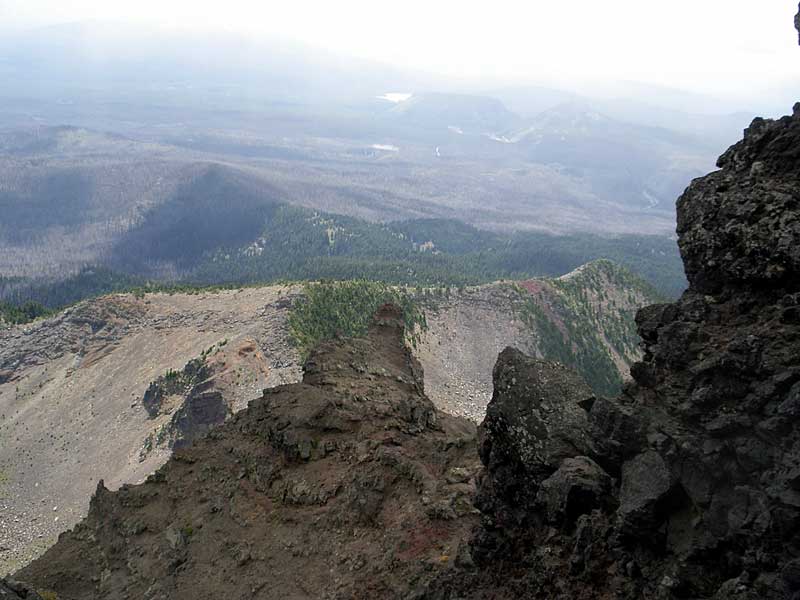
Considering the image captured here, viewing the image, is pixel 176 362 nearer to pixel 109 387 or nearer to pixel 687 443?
pixel 109 387

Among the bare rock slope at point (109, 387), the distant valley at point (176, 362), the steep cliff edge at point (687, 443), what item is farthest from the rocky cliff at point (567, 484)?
the distant valley at point (176, 362)

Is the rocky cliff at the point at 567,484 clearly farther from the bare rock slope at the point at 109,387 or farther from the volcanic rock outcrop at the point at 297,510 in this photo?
the bare rock slope at the point at 109,387

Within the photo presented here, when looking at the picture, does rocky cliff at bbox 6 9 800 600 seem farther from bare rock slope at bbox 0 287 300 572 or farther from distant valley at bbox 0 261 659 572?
distant valley at bbox 0 261 659 572

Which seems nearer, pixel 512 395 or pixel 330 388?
pixel 512 395

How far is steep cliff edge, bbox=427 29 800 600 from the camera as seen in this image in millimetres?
10562

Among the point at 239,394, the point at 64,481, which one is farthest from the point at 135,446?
the point at 239,394

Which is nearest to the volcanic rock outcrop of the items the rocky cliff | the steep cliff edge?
the rocky cliff

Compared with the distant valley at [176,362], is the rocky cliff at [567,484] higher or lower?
higher

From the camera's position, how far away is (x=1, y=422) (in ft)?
221

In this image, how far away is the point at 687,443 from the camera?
456 inches

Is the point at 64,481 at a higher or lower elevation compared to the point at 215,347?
lower

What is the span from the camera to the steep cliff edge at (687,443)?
10562 millimetres

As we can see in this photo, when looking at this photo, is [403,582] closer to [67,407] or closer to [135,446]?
[135,446]

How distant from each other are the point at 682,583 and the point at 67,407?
68.6 m
